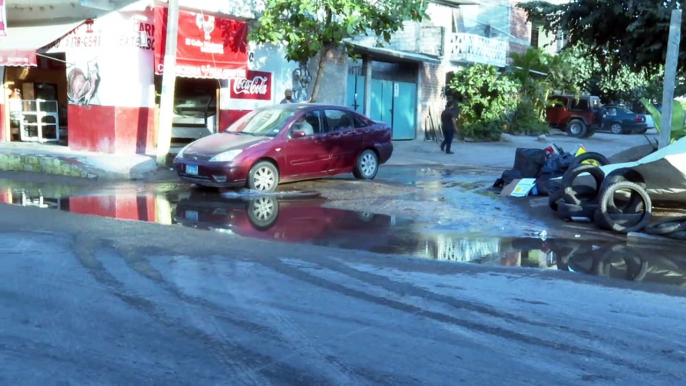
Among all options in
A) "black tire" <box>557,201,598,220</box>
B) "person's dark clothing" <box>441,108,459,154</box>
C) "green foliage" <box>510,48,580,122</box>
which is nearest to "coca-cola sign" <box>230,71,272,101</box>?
"person's dark clothing" <box>441,108,459,154</box>

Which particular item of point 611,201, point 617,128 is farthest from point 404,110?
point 617,128

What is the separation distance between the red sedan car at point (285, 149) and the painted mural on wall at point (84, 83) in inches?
188

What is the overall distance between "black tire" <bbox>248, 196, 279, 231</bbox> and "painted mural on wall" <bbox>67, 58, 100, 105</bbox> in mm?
6698

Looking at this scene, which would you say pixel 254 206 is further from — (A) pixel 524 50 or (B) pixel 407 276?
(A) pixel 524 50

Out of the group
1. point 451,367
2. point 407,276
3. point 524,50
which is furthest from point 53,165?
point 524,50

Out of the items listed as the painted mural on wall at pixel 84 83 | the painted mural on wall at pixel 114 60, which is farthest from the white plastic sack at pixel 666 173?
the painted mural on wall at pixel 84 83

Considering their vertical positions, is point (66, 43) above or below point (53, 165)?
above

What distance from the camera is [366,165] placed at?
48.5 feet

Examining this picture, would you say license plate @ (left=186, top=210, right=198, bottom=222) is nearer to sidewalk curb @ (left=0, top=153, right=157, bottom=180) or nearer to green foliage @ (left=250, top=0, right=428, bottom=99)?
sidewalk curb @ (left=0, top=153, right=157, bottom=180)

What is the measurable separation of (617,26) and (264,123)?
7286 millimetres

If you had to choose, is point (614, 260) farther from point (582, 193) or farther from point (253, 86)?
point (253, 86)

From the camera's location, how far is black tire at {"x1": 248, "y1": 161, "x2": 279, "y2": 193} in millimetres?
12594

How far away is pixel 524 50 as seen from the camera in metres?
36.0

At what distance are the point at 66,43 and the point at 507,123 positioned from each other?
18.3m
